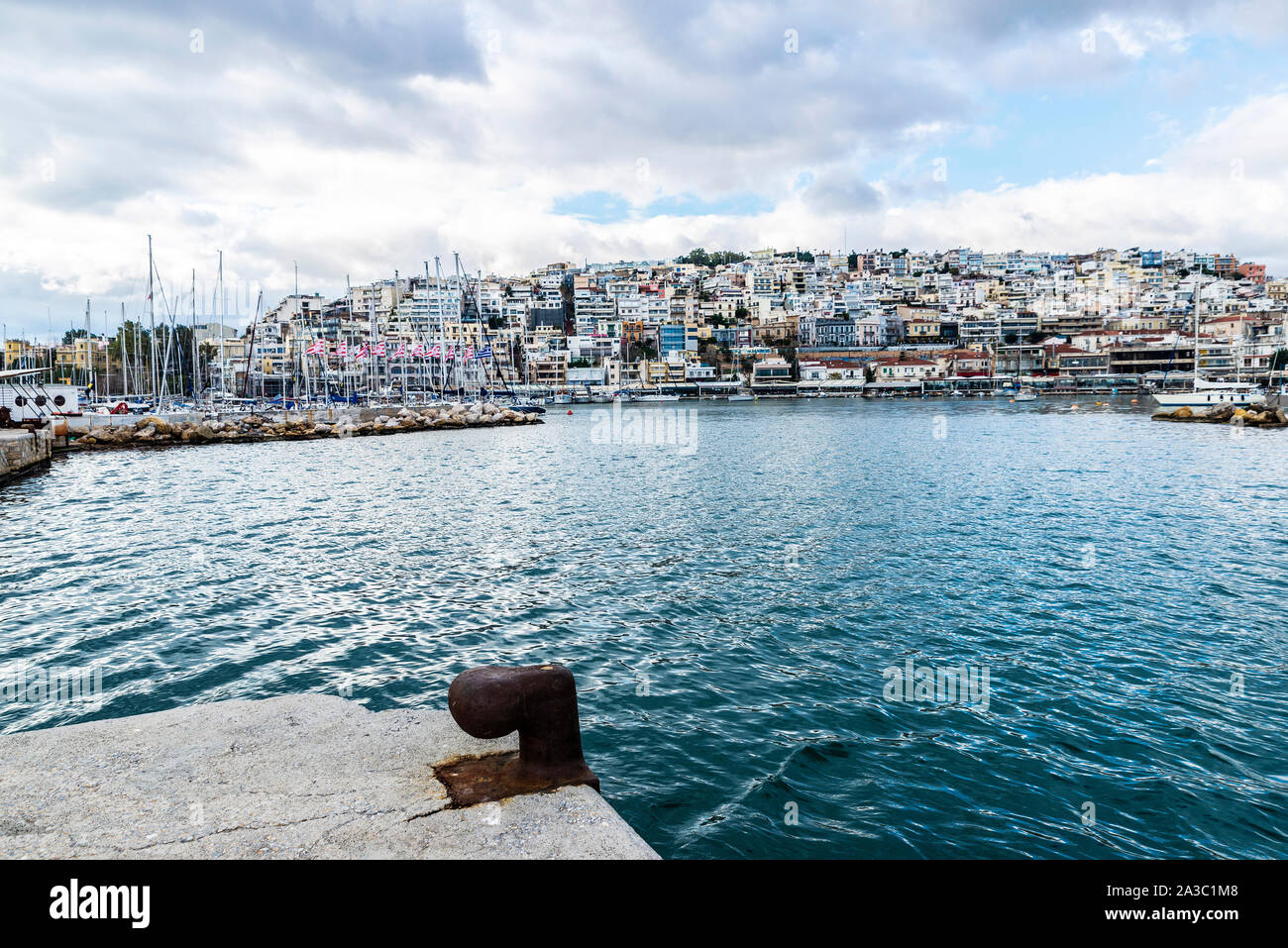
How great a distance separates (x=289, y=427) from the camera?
57.7m

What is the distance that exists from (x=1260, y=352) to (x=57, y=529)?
160492 mm

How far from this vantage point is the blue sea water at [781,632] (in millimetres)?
6621

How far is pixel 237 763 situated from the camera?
16.9 ft

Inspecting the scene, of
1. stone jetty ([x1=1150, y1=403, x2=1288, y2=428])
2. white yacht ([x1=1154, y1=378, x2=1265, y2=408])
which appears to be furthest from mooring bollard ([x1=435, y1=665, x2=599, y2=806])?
white yacht ([x1=1154, y1=378, x2=1265, y2=408])

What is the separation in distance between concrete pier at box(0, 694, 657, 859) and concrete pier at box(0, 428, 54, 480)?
1265 inches

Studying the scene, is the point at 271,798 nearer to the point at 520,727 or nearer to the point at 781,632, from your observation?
the point at 520,727

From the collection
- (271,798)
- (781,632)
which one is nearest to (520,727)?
(271,798)

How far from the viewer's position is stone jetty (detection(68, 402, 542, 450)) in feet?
159

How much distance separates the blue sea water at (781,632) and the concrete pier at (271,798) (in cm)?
192

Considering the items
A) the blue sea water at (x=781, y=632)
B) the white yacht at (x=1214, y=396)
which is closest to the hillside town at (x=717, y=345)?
the white yacht at (x=1214, y=396)
